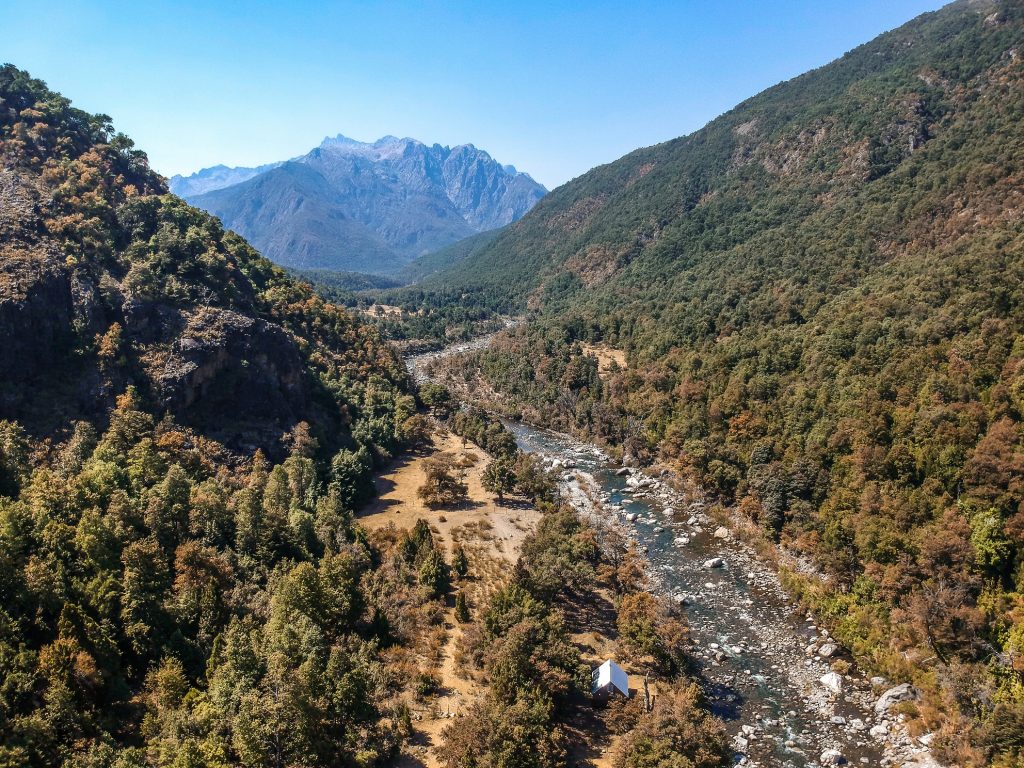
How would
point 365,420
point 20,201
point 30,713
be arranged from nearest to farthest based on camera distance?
point 30,713 → point 20,201 → point 365,420

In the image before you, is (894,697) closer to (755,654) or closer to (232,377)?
(755,654)

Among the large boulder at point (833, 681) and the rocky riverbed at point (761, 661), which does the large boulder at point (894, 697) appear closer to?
the rocky riverbed at point (761, 661)

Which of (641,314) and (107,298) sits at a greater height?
(107,298)

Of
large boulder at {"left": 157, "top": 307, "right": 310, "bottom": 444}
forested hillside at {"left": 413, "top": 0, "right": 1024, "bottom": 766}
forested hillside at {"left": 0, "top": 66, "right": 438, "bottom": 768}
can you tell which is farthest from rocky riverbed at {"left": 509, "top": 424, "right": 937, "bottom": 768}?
large boulder at {"left": 157, "top": 307, "right": 310, "bottom": 444}

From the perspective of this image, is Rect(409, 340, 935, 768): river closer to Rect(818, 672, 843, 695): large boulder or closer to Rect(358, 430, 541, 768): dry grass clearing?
Rect(818, 672, 843, 695): large boulder

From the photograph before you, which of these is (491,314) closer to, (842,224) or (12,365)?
(842,224)

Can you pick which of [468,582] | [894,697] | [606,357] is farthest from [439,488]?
[606,357]

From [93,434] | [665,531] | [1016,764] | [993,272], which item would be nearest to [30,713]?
[93,434]
